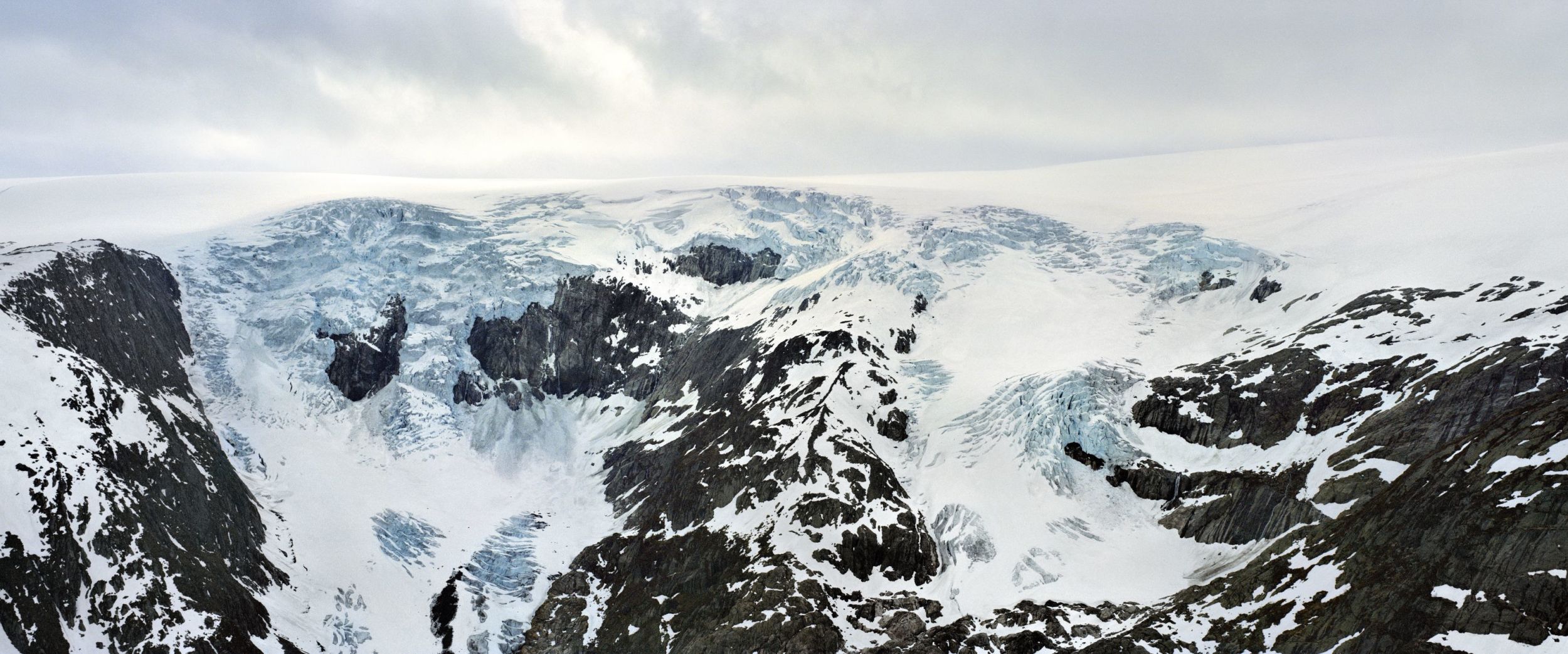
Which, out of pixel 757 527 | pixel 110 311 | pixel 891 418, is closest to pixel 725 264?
pixel 891 418

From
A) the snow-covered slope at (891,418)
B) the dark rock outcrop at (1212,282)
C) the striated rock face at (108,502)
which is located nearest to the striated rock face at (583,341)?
the snow-covered slope at (891,418)

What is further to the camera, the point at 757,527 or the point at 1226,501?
the point at 757,527

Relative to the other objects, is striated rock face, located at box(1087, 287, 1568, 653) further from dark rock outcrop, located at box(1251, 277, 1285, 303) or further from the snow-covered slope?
dark rock outcrop, located at box(1251, 277, 1285, 303)

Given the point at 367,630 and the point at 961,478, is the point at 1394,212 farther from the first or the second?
the point at 367,630

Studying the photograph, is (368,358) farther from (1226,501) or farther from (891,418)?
(1226,501)

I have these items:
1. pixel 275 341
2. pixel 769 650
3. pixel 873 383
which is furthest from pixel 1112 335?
pixel 275 341
